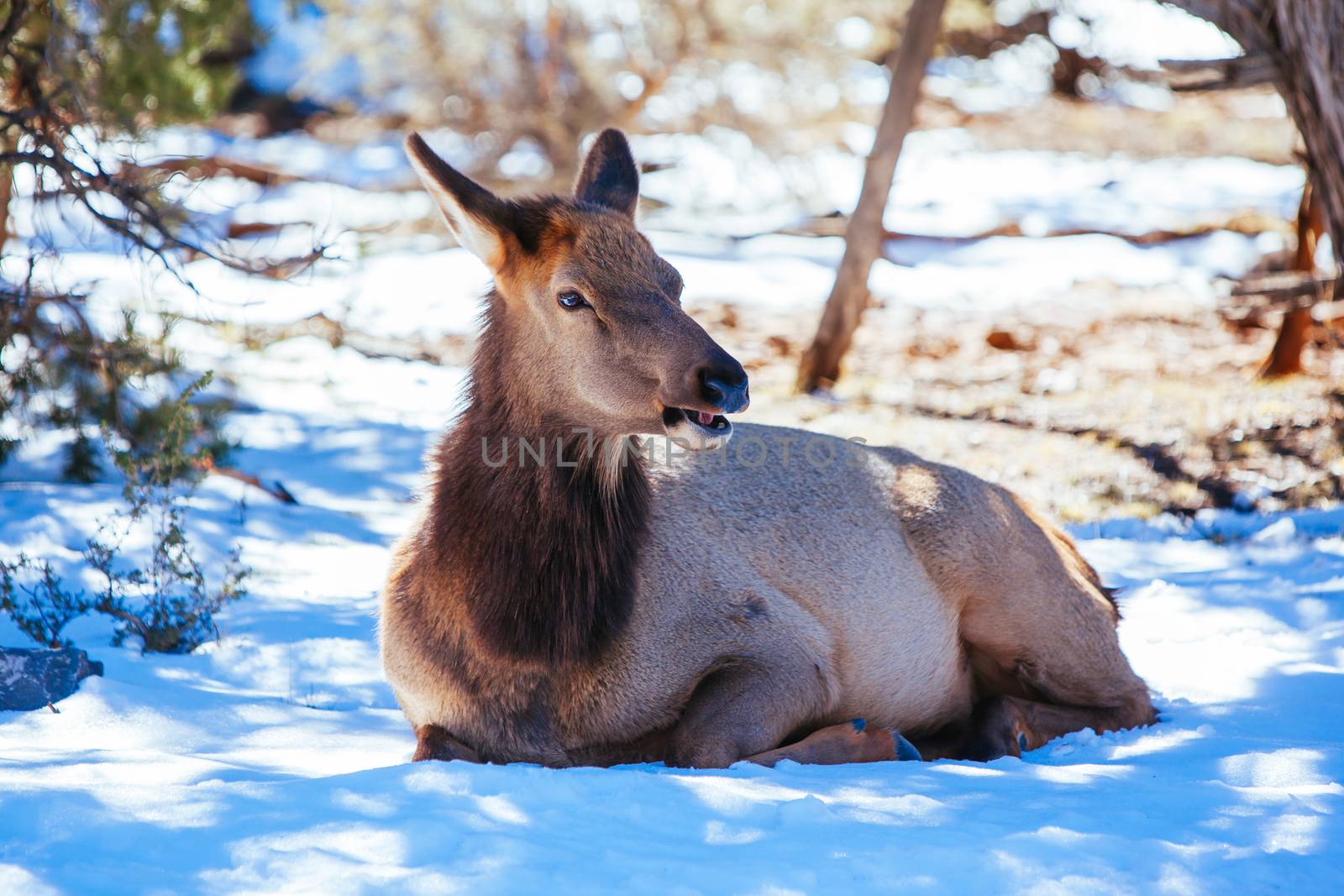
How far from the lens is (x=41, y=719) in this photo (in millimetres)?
4586

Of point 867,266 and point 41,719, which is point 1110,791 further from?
point 867,266

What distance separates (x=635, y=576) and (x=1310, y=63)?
25.4 ft

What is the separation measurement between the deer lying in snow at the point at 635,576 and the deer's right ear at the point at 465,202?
1cm

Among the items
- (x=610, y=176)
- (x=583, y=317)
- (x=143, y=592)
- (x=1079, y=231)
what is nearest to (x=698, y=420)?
(x=583, y=317)

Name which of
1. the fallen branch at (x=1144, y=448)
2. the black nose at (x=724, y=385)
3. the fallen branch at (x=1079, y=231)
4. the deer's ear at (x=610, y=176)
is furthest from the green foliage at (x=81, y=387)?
the fallen branch at (x=1079, y=231)

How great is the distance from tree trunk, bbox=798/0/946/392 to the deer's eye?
889 cm

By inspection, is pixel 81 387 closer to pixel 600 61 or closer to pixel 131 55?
pixel 131 55

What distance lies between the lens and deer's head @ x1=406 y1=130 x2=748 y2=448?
4.43 m

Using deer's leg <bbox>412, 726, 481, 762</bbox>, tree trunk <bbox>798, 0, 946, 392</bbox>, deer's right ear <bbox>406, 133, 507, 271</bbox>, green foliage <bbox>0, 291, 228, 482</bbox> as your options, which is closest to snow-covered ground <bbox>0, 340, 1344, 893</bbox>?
deer's leg <bbox>412, 726, 481, 762</bbox>

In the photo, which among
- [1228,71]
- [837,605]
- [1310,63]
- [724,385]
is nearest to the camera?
[724,385]

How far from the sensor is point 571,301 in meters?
4.64

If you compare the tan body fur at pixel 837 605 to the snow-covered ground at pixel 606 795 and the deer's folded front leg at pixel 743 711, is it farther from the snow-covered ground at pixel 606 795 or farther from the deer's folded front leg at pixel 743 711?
the snow-covered ground at pixel 606 795

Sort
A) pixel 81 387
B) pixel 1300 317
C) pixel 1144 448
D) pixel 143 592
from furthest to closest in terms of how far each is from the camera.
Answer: pixel 1300 317, pixel 1144 448, pixel 81 387, pixel 143 592

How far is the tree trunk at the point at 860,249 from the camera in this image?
42.8ft
